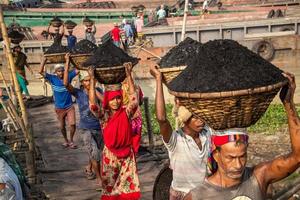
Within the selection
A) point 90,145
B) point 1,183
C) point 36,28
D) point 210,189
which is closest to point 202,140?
point 210,189

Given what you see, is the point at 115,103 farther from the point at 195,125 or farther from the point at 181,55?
the point at 195,125

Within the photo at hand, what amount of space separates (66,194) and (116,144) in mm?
1646

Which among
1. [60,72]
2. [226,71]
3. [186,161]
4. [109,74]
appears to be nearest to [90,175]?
[60,72]

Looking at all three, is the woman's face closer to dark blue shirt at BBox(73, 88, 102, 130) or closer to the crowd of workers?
the crowd of workers

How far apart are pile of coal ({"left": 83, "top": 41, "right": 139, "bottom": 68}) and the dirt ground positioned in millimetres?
1906

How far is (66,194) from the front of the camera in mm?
7004

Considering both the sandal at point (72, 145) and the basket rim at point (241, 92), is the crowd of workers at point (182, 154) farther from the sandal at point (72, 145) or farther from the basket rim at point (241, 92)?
the sandal at point (72, 145)

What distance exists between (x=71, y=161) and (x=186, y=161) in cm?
466

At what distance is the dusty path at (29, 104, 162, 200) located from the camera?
7047 millimetres

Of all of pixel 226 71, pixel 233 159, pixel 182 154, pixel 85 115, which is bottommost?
pixel 85 115

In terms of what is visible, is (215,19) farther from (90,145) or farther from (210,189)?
(210,189)

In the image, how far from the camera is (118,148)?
5.83 meters

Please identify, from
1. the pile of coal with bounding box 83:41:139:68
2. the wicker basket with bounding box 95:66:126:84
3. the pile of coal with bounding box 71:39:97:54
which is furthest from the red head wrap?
the pile of coal with bounding box 71:39:97:54

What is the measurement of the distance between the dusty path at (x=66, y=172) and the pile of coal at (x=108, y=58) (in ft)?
6.15
